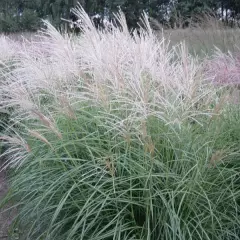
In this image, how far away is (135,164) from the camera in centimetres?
248

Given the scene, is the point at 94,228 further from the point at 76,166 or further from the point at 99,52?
the point at 99,52

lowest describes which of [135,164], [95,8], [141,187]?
[95,8]

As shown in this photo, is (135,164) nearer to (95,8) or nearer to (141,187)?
(141,187)

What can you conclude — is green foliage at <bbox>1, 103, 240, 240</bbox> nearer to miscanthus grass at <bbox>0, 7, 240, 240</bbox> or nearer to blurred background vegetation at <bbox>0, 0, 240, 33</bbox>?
miscanthus grass at <bbox>0, 7, 240, 240</bbox>

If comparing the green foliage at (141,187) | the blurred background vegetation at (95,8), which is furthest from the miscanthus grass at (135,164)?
the blurred background vegetation at (95,8)

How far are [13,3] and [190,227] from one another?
112 feet

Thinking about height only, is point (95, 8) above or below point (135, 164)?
below

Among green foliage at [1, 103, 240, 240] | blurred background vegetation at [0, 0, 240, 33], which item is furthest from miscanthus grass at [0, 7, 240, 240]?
blurred background vegetation at [0, 0, 240, 33]

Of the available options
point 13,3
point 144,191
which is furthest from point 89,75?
point 13,3

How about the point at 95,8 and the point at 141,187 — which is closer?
the point at 141,187

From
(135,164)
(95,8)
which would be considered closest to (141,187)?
(135,164)

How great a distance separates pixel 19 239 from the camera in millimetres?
3041

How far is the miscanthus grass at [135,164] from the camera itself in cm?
235

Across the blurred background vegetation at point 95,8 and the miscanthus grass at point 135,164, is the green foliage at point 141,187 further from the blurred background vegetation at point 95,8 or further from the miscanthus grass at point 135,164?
the blurred background vegetation at point 95,8
